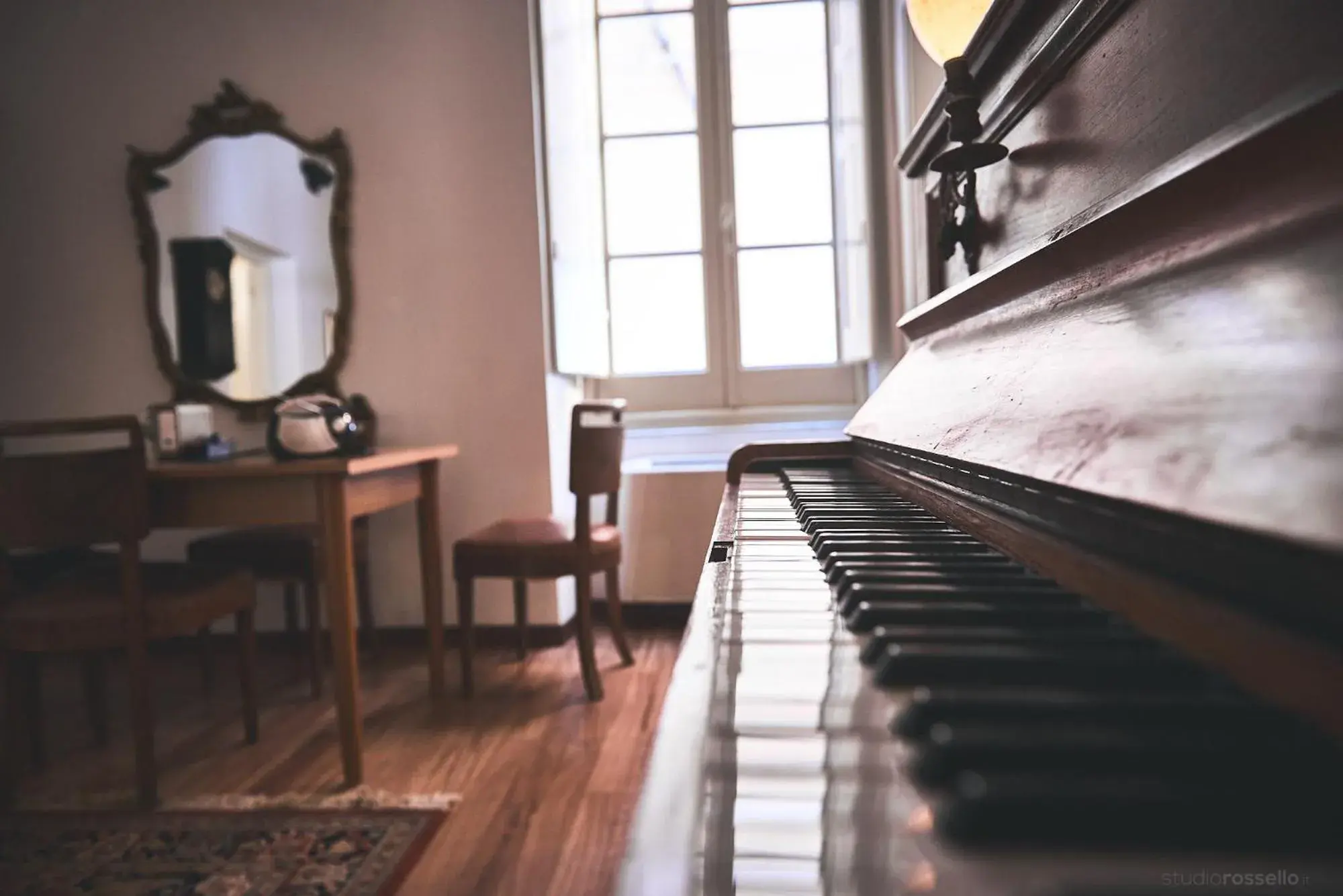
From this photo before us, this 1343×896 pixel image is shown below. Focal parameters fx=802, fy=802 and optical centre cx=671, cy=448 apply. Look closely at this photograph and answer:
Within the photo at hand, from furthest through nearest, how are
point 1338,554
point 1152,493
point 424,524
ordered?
point 424,524, point 1152,493, point 1338,554

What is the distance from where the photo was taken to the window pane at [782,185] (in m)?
3.32

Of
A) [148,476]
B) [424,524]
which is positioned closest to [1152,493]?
[148,476]

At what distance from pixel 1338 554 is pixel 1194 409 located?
0.17 m

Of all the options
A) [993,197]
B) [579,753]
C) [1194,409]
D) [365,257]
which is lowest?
[579,753]

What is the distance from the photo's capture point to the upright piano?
0.84ft

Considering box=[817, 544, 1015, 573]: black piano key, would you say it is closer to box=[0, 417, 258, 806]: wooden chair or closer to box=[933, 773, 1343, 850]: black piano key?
box=[933, 773, 1343, 850]: black piano key

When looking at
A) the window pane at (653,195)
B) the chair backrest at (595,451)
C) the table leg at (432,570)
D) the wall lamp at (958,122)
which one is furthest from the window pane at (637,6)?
the wall lamp at (958,122)

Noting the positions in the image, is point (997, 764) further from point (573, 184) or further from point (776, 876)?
point (573, 184)

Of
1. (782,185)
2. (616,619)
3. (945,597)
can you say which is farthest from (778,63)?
(945,597)

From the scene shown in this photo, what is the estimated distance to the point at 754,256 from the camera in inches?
132

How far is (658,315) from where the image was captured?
3.44 metres

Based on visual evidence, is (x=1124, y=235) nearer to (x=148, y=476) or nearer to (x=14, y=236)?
(x=148, y=476)

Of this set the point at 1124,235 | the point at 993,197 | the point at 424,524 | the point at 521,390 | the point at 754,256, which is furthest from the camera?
the point at 754,256

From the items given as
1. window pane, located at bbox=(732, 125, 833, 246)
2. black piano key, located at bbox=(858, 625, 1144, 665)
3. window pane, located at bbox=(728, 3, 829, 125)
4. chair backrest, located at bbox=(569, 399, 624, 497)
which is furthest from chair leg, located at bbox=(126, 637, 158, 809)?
window pane, located at bbox=(728, 3, 829, 125)
